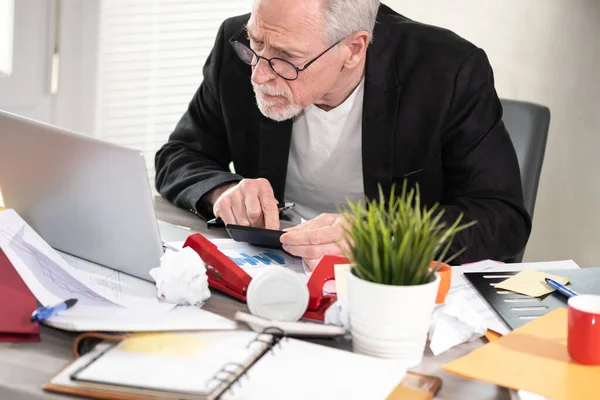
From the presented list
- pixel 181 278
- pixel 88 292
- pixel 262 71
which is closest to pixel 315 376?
pixel 181 278

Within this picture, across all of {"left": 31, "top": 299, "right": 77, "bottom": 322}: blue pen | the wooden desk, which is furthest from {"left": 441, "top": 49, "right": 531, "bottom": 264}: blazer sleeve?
{"left": 31, "top": 299, "right": 77, "bottom": 322}: blue pen

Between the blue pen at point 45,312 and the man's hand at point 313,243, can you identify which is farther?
the man's hand at point 313,243

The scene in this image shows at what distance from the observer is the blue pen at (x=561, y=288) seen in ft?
4.42

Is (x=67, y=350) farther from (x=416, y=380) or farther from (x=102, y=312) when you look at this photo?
(x=416, y=380)

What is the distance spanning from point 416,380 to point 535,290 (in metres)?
0.41

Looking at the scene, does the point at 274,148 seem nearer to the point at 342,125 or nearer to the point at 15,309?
the point at 342,125

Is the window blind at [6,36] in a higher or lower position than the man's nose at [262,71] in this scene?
lower

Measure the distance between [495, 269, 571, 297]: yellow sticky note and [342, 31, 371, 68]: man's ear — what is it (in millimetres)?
663

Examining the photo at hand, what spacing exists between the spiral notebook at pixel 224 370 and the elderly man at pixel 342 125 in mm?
517

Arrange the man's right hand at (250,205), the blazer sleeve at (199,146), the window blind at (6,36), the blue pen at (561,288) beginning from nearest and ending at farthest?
the blue pen at (561,288) → the man's right hand at (250,205) → the blazer sleeve at (199,146) → the window blind at (6,36)

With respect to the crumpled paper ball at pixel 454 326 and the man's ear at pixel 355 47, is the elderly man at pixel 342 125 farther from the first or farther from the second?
the crumpled paper ball at pixel 454 326

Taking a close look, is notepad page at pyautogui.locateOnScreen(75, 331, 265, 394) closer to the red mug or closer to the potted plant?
the potted plant

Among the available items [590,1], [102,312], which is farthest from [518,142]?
[102,312]

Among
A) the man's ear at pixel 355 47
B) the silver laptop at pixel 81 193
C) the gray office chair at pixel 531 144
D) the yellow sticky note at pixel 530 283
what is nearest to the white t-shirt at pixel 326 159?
the man's ear at pixel 355 47
